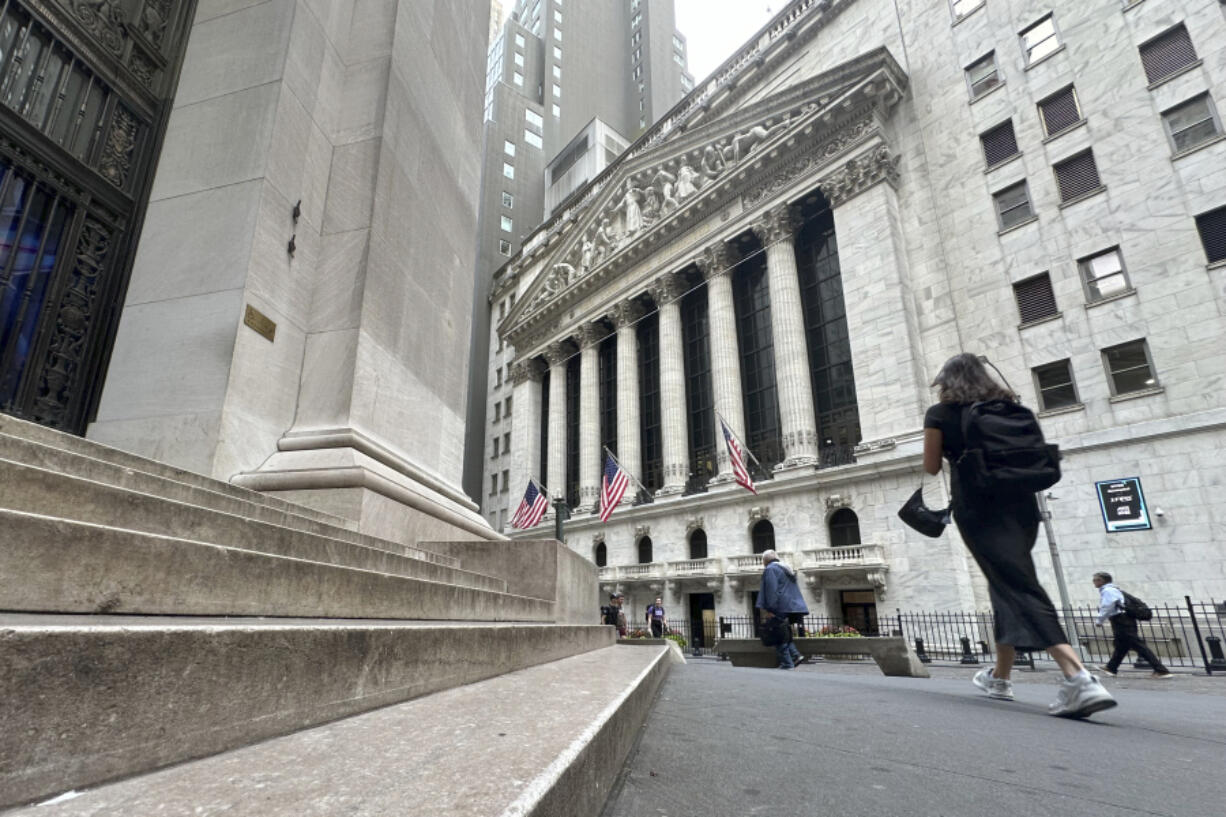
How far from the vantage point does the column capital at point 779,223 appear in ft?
91.9

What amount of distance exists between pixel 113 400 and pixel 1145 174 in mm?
26251

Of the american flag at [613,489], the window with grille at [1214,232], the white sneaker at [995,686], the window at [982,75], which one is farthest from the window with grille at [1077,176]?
the white sneaker at [995,686]

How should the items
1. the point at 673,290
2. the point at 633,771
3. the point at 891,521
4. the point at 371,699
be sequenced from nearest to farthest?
the point at 371,699, the point at 633,771, the point at 891,521, the point at 673,290

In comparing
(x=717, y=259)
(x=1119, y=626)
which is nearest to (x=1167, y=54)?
(x=717, y=259)

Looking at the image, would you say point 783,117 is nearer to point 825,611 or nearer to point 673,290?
point 673,290

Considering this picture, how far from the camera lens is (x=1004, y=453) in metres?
3.70

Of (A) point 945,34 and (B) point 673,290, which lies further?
(B) point 673,290

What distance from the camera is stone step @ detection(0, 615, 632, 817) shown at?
977 mm

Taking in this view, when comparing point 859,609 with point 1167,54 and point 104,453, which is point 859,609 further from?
point 104,453

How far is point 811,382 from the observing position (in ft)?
87.0

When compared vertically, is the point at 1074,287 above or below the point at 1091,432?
above

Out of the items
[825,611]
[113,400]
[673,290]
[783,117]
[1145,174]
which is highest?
[783,117]

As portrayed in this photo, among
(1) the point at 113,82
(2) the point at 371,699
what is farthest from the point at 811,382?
(2) the point at 371,699

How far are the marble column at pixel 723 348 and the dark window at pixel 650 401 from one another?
468cm
